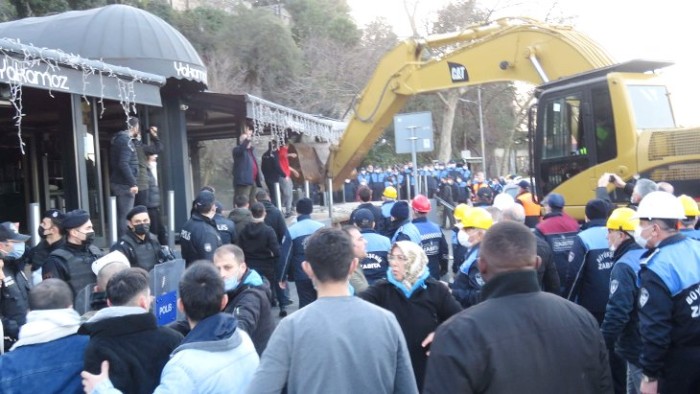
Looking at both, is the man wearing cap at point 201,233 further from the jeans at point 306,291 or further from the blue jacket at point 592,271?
the blue jacket at point 592,271

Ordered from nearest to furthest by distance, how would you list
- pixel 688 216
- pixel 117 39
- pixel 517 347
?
pixel 517 347
pixel 688 216
pixel 117 39

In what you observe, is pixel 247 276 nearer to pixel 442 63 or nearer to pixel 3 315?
pixel 3 315

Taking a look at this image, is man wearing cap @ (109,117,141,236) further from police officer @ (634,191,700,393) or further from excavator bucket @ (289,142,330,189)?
excavator bucket @ (289,142,330,189)

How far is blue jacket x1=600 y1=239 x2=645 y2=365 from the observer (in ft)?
16.3

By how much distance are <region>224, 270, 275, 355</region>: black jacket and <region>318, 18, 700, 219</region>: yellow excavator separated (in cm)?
636

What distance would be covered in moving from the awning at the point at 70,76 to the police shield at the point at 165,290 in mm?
2767

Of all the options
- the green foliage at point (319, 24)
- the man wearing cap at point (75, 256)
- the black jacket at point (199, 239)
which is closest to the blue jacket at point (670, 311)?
the man wearing cap at point (75, 256)

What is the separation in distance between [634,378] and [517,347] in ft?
9.68

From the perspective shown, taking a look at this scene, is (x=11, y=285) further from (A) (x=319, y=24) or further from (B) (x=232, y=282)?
(A) (x=319, y=24)

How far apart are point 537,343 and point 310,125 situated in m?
14.8

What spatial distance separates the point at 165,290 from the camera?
5789 millimetres

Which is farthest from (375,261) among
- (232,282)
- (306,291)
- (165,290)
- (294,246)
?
(232,282)

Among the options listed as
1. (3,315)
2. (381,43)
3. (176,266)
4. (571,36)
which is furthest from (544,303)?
(381,43)

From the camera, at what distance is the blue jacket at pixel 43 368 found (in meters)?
3.39
